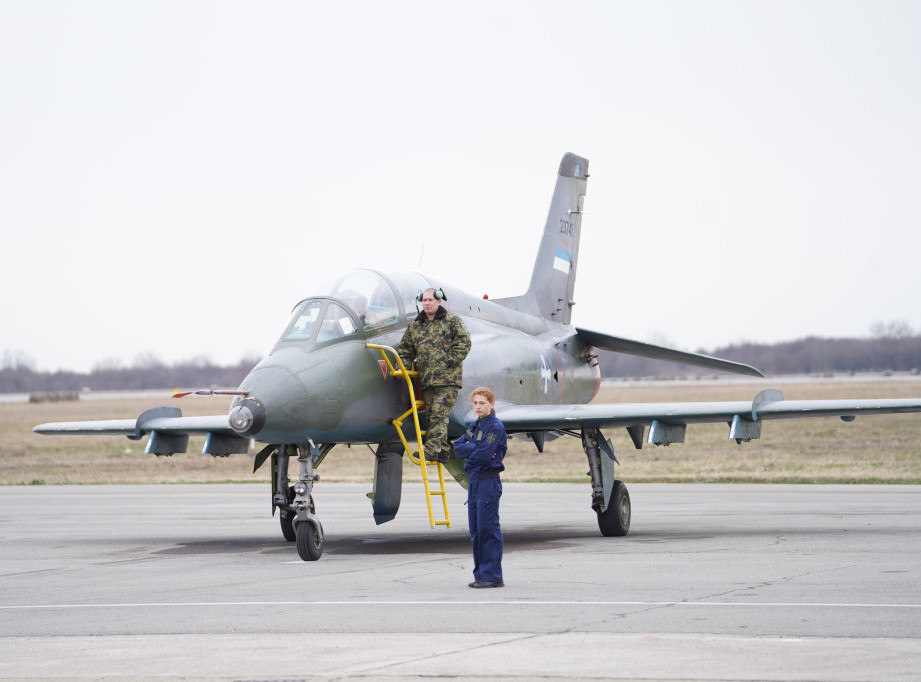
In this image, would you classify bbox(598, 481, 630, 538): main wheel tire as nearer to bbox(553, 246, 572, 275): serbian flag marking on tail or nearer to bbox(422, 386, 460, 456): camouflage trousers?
bbox(422, 386, 460, 456): camouflage trousers

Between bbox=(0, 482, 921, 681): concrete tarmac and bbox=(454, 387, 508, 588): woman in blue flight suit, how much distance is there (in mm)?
528

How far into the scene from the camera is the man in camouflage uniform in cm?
1442

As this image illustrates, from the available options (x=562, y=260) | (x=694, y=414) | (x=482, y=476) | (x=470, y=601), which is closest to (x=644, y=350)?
(x=562, y=260)

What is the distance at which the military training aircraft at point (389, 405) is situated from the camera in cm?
1390

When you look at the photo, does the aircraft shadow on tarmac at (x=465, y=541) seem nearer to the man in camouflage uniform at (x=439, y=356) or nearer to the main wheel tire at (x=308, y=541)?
the main wheel tire at (x=308, y=541)

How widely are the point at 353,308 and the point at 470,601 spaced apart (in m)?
5.84

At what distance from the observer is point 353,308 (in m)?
15.1

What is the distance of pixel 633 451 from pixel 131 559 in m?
27.2

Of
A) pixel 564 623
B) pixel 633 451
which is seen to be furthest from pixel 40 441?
pixel 564 623

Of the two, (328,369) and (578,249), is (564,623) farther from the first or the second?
(578,249)

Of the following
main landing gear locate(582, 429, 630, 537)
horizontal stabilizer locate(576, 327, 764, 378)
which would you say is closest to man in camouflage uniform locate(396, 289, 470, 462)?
main landing gear locate(582, 429, 630, 537)

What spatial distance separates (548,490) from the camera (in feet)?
87.6

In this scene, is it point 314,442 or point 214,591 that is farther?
point 314,442

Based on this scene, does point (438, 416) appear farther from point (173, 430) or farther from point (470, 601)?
point (173, 430)
